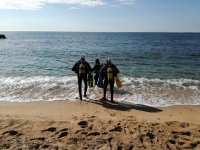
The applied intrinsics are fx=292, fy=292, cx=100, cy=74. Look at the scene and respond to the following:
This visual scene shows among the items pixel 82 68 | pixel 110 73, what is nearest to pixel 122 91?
pixel 110 73

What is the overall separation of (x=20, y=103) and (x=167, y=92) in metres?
7.10

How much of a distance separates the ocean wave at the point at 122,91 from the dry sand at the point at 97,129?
1.69m

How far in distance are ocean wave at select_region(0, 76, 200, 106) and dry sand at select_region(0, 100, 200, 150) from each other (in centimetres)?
169

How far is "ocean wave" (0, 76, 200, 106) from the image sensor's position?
517 inches

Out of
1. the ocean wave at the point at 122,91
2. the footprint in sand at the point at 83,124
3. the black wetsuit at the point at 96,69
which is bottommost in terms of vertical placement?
the ocean wave at the point at 122,91

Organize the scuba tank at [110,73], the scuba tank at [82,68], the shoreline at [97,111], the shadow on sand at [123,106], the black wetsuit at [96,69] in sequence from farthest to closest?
the black wetsuit at [96,69], the scuba tank at [82,68], the scuba tank at [110,73], the shadow on sand at [123,106], the shoreline at [97,111]

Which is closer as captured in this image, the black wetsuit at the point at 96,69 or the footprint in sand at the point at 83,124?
the footprint in sand at the point at 83,124

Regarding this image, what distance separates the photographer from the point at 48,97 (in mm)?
13398

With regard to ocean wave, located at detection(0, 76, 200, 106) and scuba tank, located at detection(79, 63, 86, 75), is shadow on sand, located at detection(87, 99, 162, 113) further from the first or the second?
scuba tank, located at detection(79, 63, 86, 75)

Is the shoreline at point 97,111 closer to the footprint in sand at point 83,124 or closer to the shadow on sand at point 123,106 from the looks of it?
the shadow on sand at point 123,106

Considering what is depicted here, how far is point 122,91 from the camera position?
14719mm

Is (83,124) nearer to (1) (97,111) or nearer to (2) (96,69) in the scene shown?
(1) (97,111)

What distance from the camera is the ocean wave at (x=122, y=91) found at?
13.1m

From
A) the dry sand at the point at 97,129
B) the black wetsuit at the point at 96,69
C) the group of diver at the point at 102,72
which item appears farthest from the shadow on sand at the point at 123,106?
the black wetsuit at the point at 96,69
